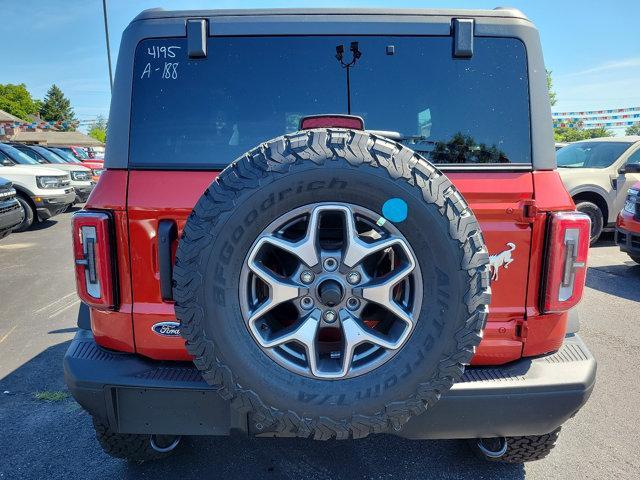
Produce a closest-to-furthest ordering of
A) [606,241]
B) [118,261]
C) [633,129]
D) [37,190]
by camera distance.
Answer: [118,261] → [606,241] → [37,190] → [633,129]

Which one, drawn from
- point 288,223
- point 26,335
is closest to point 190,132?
point 288,223

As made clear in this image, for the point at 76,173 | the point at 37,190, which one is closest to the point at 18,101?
the point at 76,173

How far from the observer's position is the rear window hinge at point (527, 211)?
1854 millimetres

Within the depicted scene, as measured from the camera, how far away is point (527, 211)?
1860 millimetres

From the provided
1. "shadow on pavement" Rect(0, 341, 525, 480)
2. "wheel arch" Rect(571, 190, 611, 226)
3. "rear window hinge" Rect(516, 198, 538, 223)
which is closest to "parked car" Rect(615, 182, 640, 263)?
"wheel arch" Rect(571, 190, 611, 226)

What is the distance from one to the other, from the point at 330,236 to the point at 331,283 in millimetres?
247

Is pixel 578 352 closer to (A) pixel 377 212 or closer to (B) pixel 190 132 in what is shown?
(A) pixel 377 212

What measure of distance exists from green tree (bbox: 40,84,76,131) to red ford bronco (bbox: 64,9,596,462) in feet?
341

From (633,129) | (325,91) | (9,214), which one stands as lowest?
(9,214)

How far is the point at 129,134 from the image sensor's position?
194cm

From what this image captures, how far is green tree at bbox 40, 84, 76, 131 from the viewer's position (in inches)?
3639

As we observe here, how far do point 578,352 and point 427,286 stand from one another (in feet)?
3.11

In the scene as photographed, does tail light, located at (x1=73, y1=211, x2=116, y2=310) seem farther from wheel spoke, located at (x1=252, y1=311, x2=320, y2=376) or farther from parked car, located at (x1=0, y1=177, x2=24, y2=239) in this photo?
parked car, located at (x1=0, y1=177, x2=24, y2=239)

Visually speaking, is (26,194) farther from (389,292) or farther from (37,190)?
(389,292)
